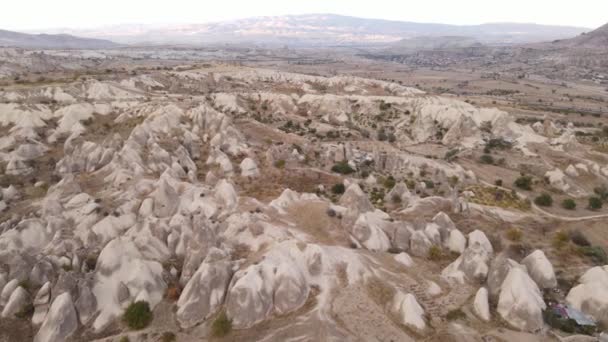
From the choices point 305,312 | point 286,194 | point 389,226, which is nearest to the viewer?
point 305,312

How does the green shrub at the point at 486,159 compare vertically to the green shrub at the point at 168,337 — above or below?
below

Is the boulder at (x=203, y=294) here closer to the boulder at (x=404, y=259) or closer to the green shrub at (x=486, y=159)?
the boulder at (x=404, y=259)

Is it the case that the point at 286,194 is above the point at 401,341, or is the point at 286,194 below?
above

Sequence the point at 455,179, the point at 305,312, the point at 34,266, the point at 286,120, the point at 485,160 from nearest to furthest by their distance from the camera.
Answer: the point at 305,312, the point at 34,266, the point at 455,179, the point at 485,160, the point at 286,120

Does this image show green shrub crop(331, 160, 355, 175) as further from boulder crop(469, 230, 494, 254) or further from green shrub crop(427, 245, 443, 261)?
green shrub crop(427, 245, 443, 261)

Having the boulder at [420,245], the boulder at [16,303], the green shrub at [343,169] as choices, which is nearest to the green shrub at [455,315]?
the boulder at [420,245]

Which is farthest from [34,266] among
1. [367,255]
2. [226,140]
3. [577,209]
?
[577,209]

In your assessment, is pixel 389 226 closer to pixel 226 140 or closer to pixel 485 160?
pixel 226 140
